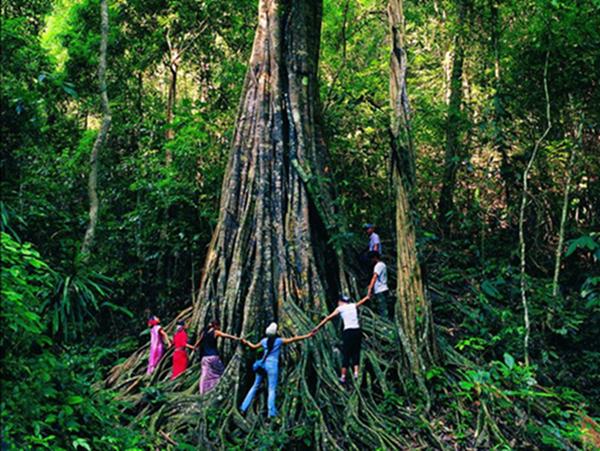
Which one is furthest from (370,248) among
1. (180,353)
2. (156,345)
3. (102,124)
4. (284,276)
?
(102,124)

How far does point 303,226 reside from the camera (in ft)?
25.1

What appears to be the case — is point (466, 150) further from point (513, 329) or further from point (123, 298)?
point (123, 298)

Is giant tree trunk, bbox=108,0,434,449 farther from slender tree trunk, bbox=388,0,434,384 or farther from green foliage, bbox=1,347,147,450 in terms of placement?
green foliage, bbox=1,347,147,450

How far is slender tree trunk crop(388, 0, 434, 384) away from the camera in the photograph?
→ 256 inches

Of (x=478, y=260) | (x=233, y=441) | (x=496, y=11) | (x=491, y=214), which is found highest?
(x=496, y=11)

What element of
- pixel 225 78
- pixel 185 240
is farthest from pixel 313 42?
pixel 185 240

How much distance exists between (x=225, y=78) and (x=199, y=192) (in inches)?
107

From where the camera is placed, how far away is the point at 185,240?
1087cm

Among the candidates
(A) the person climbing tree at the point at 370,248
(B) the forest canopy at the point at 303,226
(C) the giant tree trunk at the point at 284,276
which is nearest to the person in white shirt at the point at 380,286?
(B) the forest canopy at the point at 303,226

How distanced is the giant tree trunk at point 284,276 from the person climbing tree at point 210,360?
151 mm

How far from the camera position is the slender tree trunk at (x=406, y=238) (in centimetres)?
651

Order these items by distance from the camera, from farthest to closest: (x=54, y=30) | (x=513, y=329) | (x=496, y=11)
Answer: (x=54, y=30) → (x=496, y=11) → (x=513, y=329)

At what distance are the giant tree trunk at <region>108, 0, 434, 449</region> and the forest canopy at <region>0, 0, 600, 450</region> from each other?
33mm

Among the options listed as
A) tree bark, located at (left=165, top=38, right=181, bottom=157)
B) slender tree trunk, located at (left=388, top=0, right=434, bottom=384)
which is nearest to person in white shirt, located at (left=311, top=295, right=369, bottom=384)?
slender tree trunk, located at (left=388, top=0, right=434, bottom=384)
